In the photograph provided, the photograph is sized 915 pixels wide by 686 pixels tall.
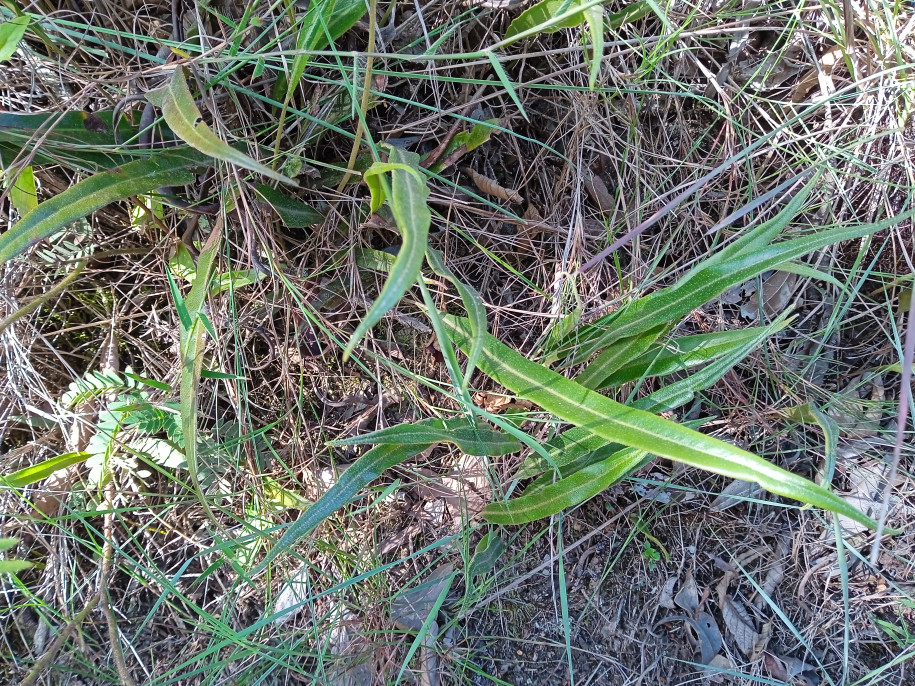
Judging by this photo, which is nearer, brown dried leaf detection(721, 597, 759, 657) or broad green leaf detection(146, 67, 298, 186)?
broad green leaf detection(146, 67, 298, 186)

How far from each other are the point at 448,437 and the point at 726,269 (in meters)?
0.47

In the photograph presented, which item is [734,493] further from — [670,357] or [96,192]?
[96,192]

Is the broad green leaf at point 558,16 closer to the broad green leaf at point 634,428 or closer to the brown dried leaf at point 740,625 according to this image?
the broad green leaf at point 634,428

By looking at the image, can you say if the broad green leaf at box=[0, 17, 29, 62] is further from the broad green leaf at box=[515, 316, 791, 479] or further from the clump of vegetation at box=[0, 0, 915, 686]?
the broad green leaf at box=[515, 316, 791, 479]

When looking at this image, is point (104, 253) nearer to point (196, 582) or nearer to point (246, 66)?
point (246, 66)

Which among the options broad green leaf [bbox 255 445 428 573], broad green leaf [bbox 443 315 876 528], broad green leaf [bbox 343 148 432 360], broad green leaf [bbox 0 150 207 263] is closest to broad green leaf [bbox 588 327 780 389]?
broad green leaf [bbox 443 315 876 528]

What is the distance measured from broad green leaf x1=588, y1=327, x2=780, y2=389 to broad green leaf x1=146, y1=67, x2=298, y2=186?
57 centimetres

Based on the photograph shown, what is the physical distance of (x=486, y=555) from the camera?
0.97 metres

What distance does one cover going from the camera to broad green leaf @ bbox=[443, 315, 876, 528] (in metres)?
0.55

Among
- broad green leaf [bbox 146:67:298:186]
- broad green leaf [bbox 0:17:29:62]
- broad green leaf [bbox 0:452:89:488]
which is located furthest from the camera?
broad green leaf [bbox 0:452:89:488]

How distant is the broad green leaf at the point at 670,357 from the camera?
854 millimetres

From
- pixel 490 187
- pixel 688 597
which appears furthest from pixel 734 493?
pixel 490 187

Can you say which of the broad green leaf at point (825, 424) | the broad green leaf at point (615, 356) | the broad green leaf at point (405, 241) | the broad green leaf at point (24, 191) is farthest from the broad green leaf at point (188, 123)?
the broad green leaf at point (825, 424)

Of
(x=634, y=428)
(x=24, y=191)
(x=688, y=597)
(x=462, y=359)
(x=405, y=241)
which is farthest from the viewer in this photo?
(x=688, y=597)
